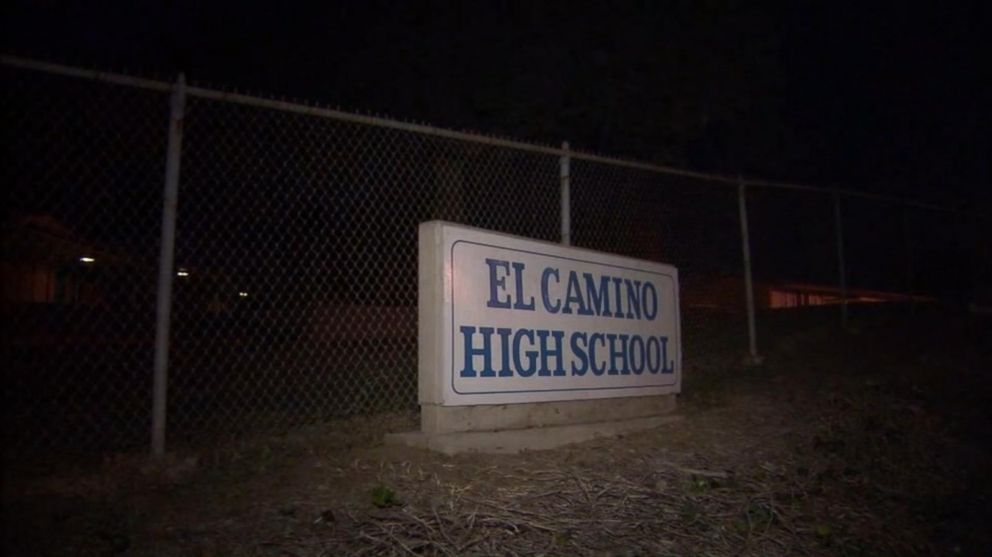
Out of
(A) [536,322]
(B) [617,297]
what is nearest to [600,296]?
(B) [617,297]

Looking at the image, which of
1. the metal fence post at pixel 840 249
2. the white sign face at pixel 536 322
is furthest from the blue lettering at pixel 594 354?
the metal fence post at pixel 840 249

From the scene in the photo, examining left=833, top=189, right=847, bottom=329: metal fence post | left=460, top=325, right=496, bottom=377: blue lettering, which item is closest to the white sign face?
left=460, top=325, right=496, bottom=377: blue lettering

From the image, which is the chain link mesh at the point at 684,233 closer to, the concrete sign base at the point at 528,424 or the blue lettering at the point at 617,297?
the blue lettering at the point at 617,297

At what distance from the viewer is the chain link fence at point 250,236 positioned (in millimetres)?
3865

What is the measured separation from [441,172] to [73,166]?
2.72 meters

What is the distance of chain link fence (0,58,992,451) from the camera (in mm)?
3865

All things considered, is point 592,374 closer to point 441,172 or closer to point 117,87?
point 441,172

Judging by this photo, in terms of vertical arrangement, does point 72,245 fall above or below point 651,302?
above

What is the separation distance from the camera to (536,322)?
4617 mm

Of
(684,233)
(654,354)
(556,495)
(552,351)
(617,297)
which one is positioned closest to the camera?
(556,495)

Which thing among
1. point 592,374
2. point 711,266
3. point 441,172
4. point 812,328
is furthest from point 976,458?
point 441,172

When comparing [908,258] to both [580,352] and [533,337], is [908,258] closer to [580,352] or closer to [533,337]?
[580,352]

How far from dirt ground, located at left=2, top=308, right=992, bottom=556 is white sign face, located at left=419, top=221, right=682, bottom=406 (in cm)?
42

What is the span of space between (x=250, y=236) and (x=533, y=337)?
250 centimetres
